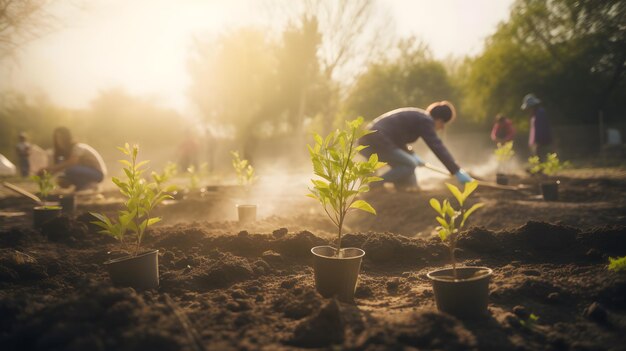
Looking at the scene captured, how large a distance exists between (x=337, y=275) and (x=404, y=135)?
529cm

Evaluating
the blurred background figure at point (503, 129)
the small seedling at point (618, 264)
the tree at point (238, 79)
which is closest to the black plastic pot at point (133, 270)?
the small seedling at point (618, 264)

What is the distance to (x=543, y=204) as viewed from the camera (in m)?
5.95

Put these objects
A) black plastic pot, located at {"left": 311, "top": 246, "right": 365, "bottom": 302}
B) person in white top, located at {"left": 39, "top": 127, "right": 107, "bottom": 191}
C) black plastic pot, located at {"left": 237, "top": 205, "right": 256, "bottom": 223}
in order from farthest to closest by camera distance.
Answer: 1. person in white top, located at {"left": 39, "top": 127, "right": 107, "bottom": 191}
2. black plastic pot, located at {"left": 237, "top": 205, "right": 256, "bottom": 223}
3. black plastic pot, located at {"left": 311, "top": 246, "right": 365, "bottom": 302}

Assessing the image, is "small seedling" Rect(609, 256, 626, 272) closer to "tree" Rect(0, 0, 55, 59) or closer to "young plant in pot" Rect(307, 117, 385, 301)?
"young plant in pot" Rect(307, 117, 385, 301)

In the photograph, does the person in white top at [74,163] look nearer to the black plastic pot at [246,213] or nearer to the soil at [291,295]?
the soil at [291,295]

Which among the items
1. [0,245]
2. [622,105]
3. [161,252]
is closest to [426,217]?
[161,252]

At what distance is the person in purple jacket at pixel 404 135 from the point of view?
6.70 m

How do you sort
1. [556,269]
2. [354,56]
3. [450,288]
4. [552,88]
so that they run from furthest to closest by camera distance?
[354,56]
[552,88]
[556,269]
[450,288]

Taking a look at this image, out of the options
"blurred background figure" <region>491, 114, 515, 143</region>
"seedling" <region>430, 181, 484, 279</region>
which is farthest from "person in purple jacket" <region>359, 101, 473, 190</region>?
"blurred background figure" <region>491, 114, 515, 143</region>

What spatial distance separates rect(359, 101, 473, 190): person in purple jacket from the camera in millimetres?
6699

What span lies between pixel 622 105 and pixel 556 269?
22.6m

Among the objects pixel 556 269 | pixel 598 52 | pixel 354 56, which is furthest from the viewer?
pixel 354 56

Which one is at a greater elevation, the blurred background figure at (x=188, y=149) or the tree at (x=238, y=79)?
the tree at (x=238, y=79)

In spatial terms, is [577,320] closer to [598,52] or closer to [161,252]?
[161,252]
